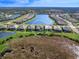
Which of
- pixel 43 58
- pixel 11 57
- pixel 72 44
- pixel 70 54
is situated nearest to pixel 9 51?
pixel 11 57

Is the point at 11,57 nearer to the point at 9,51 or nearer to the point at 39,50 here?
the point at 9,51

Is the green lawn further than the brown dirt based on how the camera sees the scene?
Yes

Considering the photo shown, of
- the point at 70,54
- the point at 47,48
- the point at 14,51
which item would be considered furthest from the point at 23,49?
the point at 70,54

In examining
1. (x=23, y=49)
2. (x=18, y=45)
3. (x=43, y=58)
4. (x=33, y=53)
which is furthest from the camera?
(x=18, y=45)

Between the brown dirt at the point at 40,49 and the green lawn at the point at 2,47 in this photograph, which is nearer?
the brown dirt at the point at 40,49

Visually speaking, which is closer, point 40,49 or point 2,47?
point 40,49

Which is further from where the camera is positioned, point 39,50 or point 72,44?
point 72,44

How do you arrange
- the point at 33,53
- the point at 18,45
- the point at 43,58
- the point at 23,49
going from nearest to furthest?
the point at 43,58, the point at 33,53, the point at 23,49, the point at 18,45
